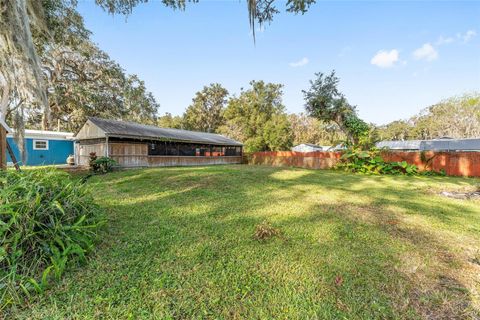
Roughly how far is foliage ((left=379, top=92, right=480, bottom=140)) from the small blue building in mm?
28386

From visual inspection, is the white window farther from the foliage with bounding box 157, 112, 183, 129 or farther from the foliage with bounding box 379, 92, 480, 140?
the foliage with bounding box 379, 92, 480, 140

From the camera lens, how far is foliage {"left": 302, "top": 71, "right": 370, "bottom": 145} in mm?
13539

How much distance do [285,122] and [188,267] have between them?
22.5 m

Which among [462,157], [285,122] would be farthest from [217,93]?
[462,157]

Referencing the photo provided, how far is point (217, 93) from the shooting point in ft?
107

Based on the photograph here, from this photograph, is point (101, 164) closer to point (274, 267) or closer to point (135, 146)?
point (135, 146)

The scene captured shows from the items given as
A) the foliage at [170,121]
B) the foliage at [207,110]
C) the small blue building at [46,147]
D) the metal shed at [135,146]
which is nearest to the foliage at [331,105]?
the metal shed at [135,146]

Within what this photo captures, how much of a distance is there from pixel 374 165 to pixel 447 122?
26.3m

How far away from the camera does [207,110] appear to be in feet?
109

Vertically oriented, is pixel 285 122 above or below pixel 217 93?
below

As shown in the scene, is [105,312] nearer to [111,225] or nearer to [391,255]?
[111,225]

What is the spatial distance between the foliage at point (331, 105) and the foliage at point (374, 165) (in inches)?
49.3

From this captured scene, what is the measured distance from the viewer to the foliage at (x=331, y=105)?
1354cm

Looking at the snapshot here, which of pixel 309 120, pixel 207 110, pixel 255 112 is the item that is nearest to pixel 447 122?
pixel 309 120
